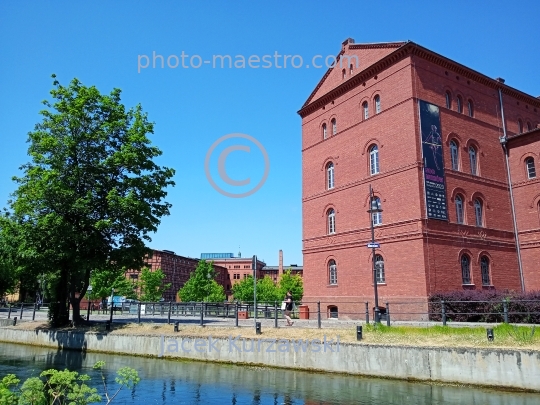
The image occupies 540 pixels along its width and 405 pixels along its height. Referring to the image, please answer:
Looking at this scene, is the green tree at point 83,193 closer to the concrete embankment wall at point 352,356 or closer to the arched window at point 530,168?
the concrete embankment wall at point 352,356

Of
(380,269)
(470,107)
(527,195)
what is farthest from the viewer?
(470,107)

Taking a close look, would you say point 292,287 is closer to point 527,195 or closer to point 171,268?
point 171,268

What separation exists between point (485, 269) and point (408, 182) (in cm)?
776

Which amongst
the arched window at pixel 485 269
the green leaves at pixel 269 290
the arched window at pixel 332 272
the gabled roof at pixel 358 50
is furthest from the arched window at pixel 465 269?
the green leaves at pixel 269 290

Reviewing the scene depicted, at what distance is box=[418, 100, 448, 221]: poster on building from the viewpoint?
25.0 m

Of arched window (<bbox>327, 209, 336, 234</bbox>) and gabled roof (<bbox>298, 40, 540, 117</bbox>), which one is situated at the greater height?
gabled roof (<bbox>298, 40, 540, 117</bbox>)

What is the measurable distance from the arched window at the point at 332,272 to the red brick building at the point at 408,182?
68 millimetres

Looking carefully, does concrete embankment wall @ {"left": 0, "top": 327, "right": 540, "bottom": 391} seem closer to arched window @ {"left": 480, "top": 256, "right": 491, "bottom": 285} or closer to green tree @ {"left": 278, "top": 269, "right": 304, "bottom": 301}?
arched window @ {"left": 480, "top": 256, "right": 491, "bottom": 285}

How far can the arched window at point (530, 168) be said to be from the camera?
1160 inches

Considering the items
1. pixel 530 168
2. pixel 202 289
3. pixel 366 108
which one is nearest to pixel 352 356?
pixel 366 108

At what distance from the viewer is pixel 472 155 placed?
28703 millimetres

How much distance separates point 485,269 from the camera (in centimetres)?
2706

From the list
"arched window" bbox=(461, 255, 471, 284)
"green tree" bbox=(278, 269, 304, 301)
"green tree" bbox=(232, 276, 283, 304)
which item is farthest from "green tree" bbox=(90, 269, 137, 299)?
"arched window" bbox=(461, 255, 471, 284)

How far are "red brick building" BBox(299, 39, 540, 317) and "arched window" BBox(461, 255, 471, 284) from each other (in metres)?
0.06
